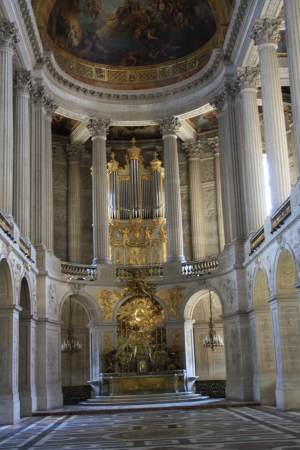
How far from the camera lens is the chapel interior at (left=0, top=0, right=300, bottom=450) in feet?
77.3

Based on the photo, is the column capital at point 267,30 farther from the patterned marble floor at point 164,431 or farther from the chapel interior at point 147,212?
the patterned marble floor at point 164,431

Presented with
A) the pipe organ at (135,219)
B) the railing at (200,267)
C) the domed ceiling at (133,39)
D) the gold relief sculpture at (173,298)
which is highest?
the domed ceiling at (133,39)

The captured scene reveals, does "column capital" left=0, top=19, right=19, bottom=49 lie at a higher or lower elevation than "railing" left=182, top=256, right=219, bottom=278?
higher

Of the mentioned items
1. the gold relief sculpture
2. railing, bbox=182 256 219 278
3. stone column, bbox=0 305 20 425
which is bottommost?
stone column, bbox=0 305 20 425

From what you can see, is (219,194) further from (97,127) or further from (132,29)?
(132,29)

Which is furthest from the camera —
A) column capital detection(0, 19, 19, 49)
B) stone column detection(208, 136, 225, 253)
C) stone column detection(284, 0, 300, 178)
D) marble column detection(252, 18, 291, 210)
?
stone column detection(208, 136, 225, 253)

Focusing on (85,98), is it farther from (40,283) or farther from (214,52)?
(40,283)

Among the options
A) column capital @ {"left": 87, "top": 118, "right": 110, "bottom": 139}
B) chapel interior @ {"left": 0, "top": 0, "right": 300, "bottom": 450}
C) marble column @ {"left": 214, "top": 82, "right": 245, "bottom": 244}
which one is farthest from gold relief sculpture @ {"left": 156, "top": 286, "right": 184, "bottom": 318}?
column capital @ {"left": 87, "top": 118, "right": 110, "bottom": 139}

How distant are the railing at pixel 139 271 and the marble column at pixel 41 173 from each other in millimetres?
4418

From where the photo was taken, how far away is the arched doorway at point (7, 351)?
71.5 feet

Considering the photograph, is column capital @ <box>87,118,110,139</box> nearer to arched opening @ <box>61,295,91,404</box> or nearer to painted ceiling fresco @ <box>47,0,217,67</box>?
painted ceiling fresco @ <box>47,0,217,67</box>

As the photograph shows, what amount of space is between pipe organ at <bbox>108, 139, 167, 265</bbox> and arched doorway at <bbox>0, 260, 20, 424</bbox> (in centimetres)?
1292

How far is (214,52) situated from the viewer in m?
31.3

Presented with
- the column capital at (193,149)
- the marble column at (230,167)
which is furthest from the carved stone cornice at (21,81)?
the column capital at (193,149)
